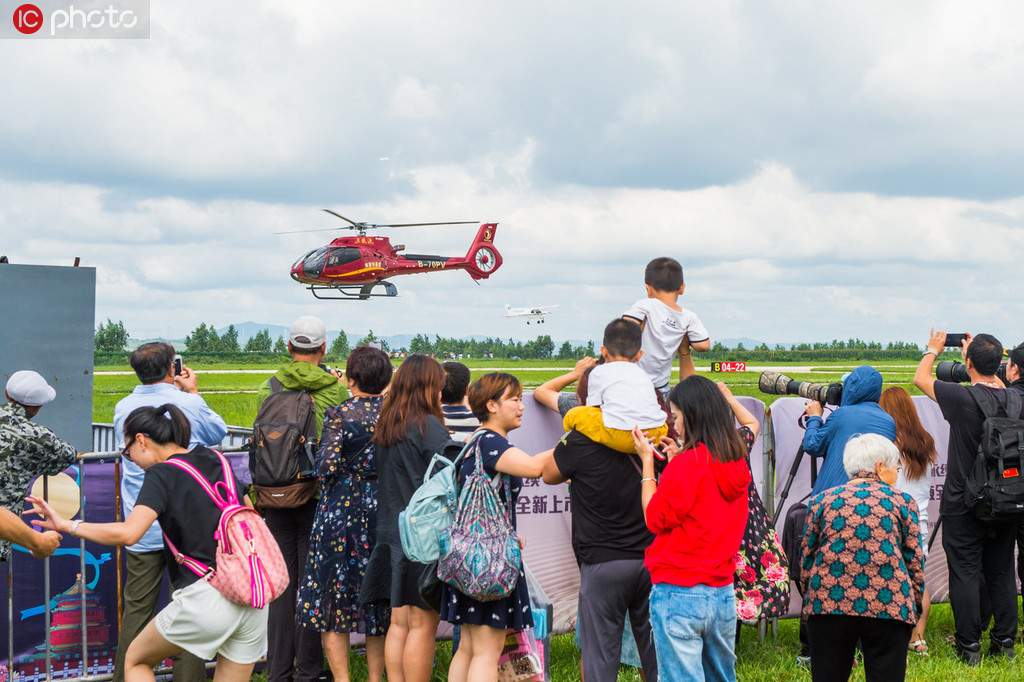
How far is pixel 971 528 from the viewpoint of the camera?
664 cm

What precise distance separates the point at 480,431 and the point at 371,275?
4514cm

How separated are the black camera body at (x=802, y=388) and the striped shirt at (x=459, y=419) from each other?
5.96ft

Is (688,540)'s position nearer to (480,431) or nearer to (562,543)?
(480,431)

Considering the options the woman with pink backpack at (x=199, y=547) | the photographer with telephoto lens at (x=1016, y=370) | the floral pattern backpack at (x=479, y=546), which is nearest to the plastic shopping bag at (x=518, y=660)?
the floral pattern backpack at (x=479, y=546)

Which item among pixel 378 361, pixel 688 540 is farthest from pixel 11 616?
pixel 688 540

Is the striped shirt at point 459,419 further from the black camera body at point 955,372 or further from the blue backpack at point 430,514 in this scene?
the black camera body at point 955,372

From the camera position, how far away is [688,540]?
4.21m

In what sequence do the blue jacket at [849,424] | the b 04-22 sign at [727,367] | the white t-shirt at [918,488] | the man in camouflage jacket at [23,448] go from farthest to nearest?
1. the white t-shirt at [918,488]
2. the b 04-22 sign at [727,367]
3. the blue jacket at [849,424]
4. the man in camouflage jacket at [23,448]

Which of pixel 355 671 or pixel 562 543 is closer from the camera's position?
pixel 355 671

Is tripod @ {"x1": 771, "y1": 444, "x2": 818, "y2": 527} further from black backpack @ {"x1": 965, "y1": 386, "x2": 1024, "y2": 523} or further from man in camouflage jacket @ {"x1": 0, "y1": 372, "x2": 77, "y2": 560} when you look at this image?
man in camouflage jacket @ {"x1": 0, "y1": 372, "x2": 77, "y2": 560}

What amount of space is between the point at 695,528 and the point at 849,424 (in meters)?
2.21

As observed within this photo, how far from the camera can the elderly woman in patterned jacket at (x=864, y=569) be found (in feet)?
14.5

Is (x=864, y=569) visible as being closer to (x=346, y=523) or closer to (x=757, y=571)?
(x=757, y=571)

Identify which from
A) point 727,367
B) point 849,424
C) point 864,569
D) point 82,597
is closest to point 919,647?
point 849,424
